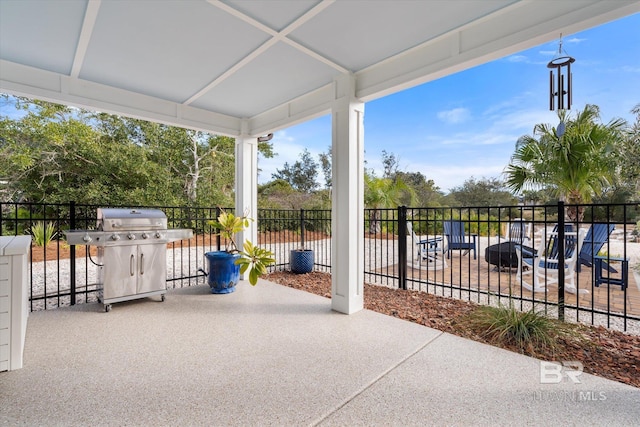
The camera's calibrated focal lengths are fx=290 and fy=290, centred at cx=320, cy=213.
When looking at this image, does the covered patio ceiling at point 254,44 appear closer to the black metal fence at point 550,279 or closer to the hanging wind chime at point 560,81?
the hanging wind chime at point 560,81

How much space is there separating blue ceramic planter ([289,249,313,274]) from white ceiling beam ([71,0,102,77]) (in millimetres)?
4154

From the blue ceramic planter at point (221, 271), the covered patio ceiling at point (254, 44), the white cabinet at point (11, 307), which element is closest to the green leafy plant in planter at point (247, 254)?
the blue ceramic planter at point (221, 271)

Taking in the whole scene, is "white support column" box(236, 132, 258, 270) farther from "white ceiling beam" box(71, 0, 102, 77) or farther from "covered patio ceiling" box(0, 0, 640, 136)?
"white ceiling beam" box(71, 0, 102, 77)

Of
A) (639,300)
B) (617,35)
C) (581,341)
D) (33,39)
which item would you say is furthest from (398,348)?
(617,35)

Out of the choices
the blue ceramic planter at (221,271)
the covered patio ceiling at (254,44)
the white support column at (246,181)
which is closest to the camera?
the covered patio ceiling at (254,44)

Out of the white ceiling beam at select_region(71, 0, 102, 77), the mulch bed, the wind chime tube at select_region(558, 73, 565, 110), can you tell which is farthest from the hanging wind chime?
the white ceiling beam at select_region(71, 0, 102, 77)

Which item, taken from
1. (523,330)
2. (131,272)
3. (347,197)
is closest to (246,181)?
(131,272)

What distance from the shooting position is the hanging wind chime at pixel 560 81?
2.99 metres

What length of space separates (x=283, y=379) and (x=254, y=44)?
2.77m

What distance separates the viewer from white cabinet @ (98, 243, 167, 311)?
134 inches

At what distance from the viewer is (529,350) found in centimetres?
252

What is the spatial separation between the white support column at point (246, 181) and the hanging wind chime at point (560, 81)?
13.4 feet

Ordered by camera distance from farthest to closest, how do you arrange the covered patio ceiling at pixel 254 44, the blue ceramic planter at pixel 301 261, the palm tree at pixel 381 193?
the palm tree at pixel 381 193, the blue ceramic planter at pixel 301 261, the covered patio ceiling at pixel 254 44

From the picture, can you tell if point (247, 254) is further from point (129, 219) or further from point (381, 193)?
point (381, 193)
